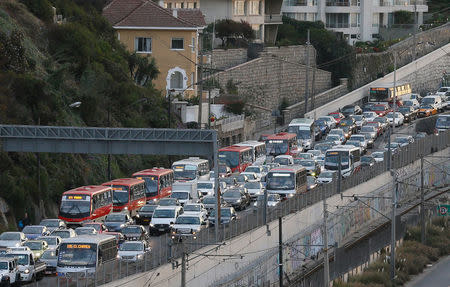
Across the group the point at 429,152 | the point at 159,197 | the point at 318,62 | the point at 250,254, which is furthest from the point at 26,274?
the point at 318,62

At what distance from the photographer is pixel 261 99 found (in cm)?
11106

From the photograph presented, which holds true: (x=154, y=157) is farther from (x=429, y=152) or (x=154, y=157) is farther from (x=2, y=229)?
(x=2, y=229)

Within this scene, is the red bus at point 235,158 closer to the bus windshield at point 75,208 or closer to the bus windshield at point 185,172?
the bus windshield at point 185,172

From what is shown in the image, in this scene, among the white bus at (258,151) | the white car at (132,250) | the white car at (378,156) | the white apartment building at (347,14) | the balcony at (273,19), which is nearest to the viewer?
the white car at (132,250)

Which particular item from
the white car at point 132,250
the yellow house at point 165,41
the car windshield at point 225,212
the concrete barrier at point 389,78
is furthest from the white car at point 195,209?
the concrete barrier at point 389,78

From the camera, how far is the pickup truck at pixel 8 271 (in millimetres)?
46250

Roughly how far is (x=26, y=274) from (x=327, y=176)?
3341 centimetres

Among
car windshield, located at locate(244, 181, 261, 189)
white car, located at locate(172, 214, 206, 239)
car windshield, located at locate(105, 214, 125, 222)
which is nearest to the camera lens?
white car, located at locate(172, 214, 206, 239)

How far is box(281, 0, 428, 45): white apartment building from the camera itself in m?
145

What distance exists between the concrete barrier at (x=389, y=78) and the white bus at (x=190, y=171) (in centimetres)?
3152

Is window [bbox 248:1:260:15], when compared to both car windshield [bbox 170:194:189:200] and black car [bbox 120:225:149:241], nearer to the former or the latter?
car windshield [bbox 170:194:189:200]

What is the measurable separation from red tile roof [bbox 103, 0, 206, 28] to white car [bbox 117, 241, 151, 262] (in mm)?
53149

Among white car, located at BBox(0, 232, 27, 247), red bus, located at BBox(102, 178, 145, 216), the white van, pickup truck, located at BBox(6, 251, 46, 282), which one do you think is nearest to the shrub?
red bus, located at BBox(102, 178, 145, 216)

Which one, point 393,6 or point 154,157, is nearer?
point 154,157
